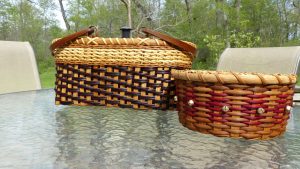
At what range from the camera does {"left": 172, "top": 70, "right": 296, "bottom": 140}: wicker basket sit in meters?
0.57

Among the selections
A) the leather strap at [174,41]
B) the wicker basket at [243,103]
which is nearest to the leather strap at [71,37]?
the leather strap at [174,41]

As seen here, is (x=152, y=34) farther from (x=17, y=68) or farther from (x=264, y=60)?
(x=17, y=68)

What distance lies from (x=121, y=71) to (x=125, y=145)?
1.08 feet

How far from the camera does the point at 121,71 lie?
812mm

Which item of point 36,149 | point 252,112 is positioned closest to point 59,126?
point 36,149

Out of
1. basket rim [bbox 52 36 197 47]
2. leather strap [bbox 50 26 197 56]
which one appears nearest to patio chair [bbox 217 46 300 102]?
leather strap [bbox 50 26 197 56]

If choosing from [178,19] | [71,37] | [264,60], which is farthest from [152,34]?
[178,19]

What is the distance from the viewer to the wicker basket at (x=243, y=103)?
57cm

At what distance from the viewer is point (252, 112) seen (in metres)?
0.57

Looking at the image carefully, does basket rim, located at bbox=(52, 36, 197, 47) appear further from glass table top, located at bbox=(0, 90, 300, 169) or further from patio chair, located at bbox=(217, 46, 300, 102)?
patio chair, located at bbox=(217, 46, 300, 102)

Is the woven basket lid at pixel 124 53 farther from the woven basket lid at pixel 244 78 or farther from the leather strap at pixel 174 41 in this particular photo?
the woven basket lid at pixel 244 78

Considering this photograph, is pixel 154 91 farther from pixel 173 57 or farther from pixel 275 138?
pixel 275 138

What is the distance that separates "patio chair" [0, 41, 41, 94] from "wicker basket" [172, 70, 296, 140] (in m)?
1.23

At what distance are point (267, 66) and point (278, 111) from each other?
2.57 feet
